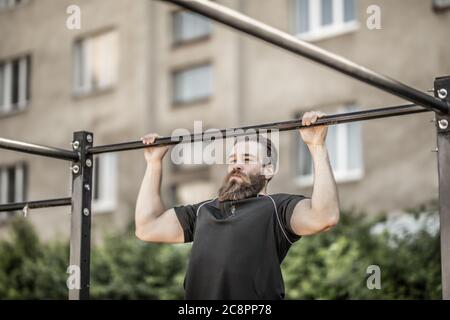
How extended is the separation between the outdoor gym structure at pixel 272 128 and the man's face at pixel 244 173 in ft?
0.29

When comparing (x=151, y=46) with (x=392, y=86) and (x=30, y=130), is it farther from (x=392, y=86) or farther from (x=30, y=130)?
(x=392, y=86)

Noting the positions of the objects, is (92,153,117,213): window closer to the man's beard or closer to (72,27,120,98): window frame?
(72,27,120,98): window frame

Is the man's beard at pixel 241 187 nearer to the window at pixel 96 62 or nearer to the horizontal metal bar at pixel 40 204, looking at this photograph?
the horizontal metal bar at pixel 40 204

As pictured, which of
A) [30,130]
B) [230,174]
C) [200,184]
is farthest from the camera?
[30,130]

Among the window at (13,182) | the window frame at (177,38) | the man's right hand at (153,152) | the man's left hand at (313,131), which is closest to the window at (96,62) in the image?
the window frame at (177,38)

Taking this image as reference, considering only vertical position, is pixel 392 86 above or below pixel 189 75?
below

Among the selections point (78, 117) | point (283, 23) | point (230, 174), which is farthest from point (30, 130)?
point (230, 174)

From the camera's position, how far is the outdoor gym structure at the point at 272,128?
2951 mm

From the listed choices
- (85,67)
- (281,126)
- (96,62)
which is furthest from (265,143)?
(85,67)

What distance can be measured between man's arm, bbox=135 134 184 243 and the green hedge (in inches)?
190

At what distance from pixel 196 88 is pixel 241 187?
45.6 ft

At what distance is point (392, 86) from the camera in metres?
3.32

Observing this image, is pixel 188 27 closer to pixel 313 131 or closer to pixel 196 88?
pixel 196 88

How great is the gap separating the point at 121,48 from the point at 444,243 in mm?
15804
